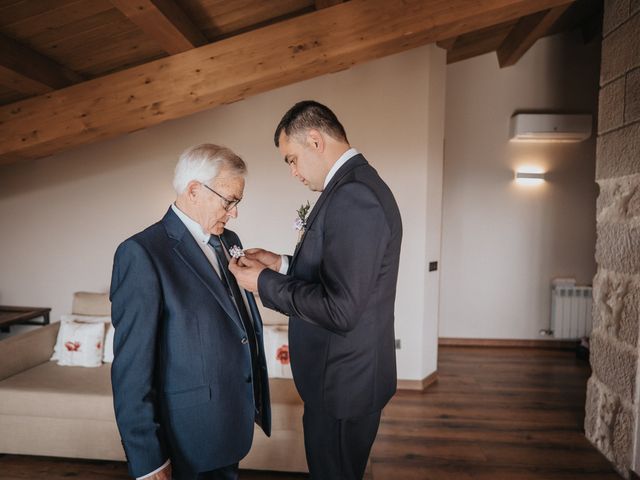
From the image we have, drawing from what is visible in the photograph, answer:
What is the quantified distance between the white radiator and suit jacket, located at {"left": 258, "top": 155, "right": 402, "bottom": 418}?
14.6 feet

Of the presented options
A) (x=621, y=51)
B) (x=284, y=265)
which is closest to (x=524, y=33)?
(x=621, y=51)

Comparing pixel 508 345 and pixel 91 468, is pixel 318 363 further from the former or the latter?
pixel 508 345

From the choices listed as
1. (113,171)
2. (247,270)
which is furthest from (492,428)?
(113,171)

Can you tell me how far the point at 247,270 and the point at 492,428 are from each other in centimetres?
267

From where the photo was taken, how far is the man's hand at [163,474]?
1222 mm

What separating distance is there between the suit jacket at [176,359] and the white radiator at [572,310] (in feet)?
15.7

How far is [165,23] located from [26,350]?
7.92ft

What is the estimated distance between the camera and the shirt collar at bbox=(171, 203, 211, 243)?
1.42 m

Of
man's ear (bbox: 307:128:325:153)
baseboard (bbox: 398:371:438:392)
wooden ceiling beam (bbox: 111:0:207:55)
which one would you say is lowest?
baseboard (bbox: 398:371:438:392)

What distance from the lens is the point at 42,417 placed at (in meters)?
2.67

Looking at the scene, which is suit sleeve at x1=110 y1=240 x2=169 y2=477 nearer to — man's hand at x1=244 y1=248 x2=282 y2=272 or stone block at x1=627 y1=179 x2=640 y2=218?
man's hand at x1=244 y1=248 x2=282 y2=272

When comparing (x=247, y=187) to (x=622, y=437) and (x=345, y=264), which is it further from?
(x=622, y=437)

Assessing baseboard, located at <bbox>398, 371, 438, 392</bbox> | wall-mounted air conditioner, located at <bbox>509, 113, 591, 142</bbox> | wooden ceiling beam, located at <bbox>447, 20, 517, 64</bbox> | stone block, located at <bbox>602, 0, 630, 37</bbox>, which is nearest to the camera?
stone block, located at <bbox>602, 0, 630, 37</bbox>

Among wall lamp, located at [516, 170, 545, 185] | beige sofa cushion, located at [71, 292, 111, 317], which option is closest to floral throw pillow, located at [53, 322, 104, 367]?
beige sofa cushion, located at [71, 292, 111, 317]
